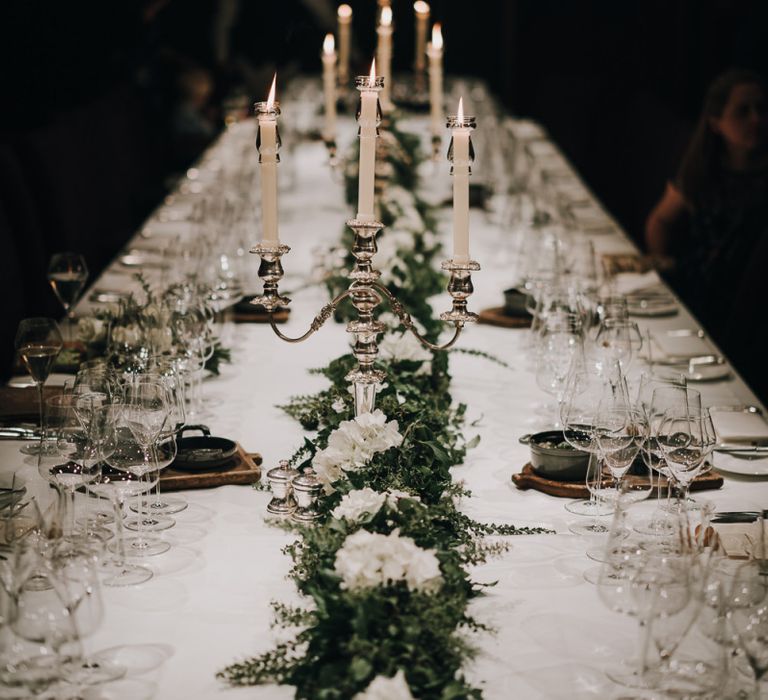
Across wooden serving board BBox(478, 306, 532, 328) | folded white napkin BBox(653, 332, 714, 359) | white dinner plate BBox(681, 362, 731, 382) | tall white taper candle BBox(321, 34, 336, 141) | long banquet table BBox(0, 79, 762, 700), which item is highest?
tall white taper candle BBox(321, 34, 336, 141)

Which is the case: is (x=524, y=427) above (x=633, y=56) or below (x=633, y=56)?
below

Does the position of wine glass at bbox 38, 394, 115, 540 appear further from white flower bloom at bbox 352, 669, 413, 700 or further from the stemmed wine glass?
white flower bloom at bbox 352, 669, 413, 700

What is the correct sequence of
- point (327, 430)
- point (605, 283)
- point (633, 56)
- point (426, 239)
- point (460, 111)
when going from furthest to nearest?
point (633, 56) < point (426, 239) < point (605, 283) < point (327, 430) < point (460, 111)

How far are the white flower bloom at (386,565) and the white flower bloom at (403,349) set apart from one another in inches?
42.5

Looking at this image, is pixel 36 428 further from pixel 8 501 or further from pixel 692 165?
pixel 692 165

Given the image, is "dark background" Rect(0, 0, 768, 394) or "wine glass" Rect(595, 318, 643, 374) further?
"dark background" Rect(0, 0, 768, 394)

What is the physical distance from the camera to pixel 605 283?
364cm

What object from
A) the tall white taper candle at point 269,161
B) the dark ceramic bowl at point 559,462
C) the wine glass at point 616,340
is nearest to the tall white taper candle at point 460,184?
the tall white taper candle at point 269,161

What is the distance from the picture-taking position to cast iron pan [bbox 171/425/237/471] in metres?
2.38

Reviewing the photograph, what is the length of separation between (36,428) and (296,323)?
1181 millimetres

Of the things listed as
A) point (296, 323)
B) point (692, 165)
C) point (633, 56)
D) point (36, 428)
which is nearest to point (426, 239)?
point (296, 323)

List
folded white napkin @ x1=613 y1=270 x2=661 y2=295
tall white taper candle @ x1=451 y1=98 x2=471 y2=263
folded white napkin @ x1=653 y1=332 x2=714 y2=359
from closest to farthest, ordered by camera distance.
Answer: tall white taper candle @ x1=451 y1=98 x2=471 y2=263, folded white napkin @ x1=653 y1=332 x2=714 y2=359, folded white napkin @ x1=613 y1=270 x2=661 y2=295

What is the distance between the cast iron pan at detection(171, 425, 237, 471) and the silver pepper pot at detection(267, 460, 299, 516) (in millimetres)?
228

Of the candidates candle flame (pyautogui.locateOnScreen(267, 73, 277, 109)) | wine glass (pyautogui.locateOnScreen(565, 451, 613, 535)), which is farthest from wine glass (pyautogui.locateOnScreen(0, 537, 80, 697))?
wine glass (pyautogui.locateOnScreen(565, 451, 613, 535))
